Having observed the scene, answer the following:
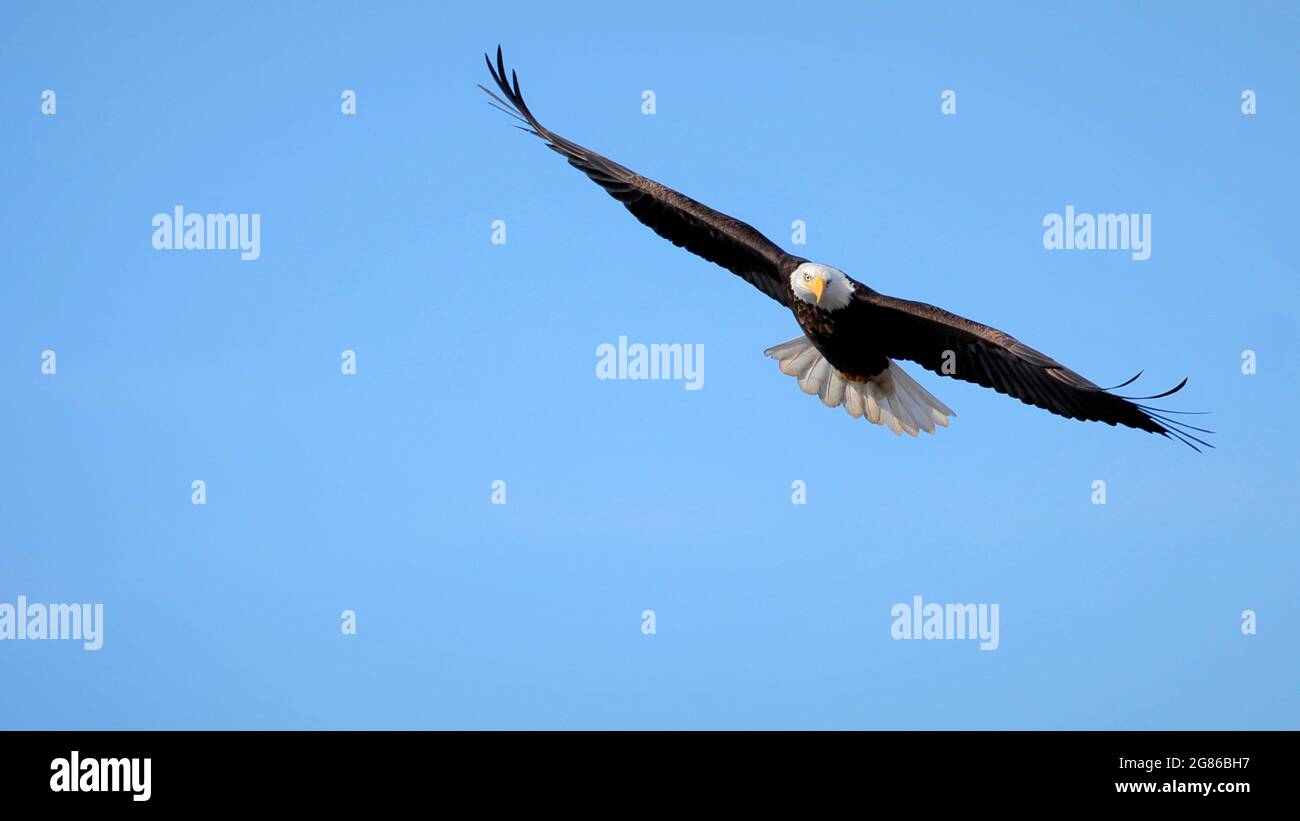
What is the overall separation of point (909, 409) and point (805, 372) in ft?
2.64

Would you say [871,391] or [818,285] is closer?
[818,285]

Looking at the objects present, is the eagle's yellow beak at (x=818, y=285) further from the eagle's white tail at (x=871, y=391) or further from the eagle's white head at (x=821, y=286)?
the eagle's white tail at (x=871, y=391)

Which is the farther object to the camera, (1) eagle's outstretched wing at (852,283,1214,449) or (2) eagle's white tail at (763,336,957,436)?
(2) eagle's white tail at (763,336,957,436)

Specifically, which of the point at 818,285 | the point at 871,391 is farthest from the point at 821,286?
the point at 871,391

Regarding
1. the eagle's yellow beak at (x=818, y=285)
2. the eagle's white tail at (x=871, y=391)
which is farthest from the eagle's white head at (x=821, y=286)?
the eagle's white tail at (x=871, y=391)

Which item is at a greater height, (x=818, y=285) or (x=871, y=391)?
(x=818, y=285)

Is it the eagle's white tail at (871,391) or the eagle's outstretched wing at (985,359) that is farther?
the eagle's white tail at (871,391)

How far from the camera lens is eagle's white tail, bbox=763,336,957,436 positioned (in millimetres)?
11414

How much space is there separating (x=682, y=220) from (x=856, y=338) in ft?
4.72

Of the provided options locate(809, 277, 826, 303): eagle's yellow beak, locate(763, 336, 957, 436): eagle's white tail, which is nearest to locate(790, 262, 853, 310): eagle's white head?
locate(809, 277, 826, 303): eagle's yellow beak

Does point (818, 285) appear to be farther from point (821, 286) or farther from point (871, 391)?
point (871, 391)

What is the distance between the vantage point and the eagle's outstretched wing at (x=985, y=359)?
9438mm

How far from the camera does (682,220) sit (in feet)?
36.5

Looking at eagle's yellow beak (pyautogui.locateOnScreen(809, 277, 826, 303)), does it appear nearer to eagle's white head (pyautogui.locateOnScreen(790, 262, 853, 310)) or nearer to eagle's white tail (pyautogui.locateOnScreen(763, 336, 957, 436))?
eagle's white head (pyautogui.locateOnScreen(790, 262, 853, 310))
